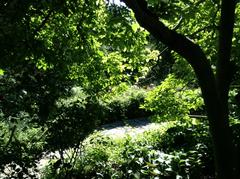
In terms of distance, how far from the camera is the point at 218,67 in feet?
15.3

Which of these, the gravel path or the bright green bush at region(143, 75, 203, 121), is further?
the gravel path

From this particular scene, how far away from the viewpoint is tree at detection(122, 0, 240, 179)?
4027 millimetres

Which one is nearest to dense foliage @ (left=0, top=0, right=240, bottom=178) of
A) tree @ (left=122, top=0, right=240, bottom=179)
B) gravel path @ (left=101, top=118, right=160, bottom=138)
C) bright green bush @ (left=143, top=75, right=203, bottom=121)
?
bright green bush @ (left=143, top=75, right=203, bottom=121)

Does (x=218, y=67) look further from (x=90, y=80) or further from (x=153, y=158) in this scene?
(x=153, y=158)

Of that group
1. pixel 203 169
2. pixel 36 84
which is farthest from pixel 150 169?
pixel 36 84

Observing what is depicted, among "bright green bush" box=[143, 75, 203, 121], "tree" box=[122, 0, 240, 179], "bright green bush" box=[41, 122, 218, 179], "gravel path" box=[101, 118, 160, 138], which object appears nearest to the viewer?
"tree" box=[122, 0, 240, 179]

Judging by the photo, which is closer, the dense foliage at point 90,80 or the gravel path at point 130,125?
the dense foliage at point 90,80

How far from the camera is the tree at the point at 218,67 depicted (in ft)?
13.2

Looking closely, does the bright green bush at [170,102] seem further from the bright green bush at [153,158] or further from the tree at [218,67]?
the tree at [218,67]

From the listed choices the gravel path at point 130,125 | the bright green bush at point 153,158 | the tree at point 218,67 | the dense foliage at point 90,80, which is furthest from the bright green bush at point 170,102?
the gravel path at point 130,125

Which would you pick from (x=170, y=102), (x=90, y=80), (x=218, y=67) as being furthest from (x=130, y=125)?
(x=218, y=67)

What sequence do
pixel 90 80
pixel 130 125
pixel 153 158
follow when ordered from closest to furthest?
pixel 90 80 < pixel 153 158 < pixel 130 125

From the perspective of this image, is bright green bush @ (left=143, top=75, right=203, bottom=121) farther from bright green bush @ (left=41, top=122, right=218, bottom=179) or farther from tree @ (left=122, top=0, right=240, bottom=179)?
tree @ (left=122, top=0, right=240, bottom=179)

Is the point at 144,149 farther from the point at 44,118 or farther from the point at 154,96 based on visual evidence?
the point at 44,118
